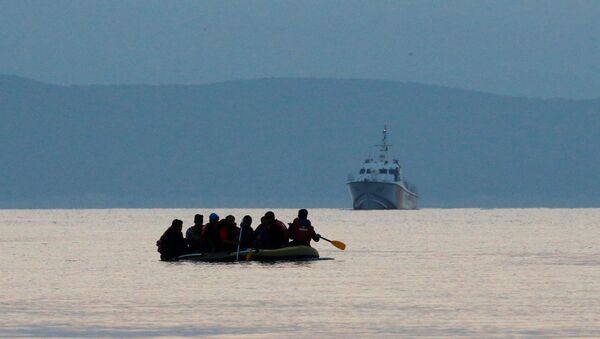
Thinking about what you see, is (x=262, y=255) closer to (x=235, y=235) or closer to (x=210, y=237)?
(x=235, y=235)

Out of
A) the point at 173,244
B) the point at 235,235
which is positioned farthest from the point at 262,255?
the point at 173,244

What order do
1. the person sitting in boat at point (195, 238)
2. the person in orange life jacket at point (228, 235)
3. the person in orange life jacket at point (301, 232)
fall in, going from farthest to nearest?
1. the person sitting in boat at point (195, 238)
2. the person in orange life jacket at point (301, 232)
3. the person in orange life jacket at point (228, 235)

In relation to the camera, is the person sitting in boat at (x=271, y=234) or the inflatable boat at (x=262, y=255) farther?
the inflatable boat at (x=262, y=255)

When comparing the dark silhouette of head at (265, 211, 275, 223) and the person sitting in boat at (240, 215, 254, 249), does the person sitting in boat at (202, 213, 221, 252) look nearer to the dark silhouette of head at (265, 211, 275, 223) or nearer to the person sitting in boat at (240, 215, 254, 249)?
the person sitting in boat at (240, 215, 254, 249)

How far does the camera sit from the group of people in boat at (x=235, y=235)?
196 feet

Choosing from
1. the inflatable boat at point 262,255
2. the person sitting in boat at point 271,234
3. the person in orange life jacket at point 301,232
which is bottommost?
the inflatable boat at point 262,255

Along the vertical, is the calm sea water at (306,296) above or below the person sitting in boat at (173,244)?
below

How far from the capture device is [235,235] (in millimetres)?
60625

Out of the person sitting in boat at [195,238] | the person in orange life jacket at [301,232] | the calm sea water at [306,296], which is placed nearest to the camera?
the calm sea water at [306,296]

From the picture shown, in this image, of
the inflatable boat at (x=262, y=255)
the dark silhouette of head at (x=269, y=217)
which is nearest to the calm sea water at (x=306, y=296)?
the inflatable boat at (x=262, y=255)

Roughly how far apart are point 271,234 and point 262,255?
92cm

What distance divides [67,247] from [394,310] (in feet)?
167

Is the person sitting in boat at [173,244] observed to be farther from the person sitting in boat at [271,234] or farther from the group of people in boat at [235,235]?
the person sitting in boat at [271,234]

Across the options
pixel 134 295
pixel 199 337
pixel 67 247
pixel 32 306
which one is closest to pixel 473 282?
pixel 134 295
